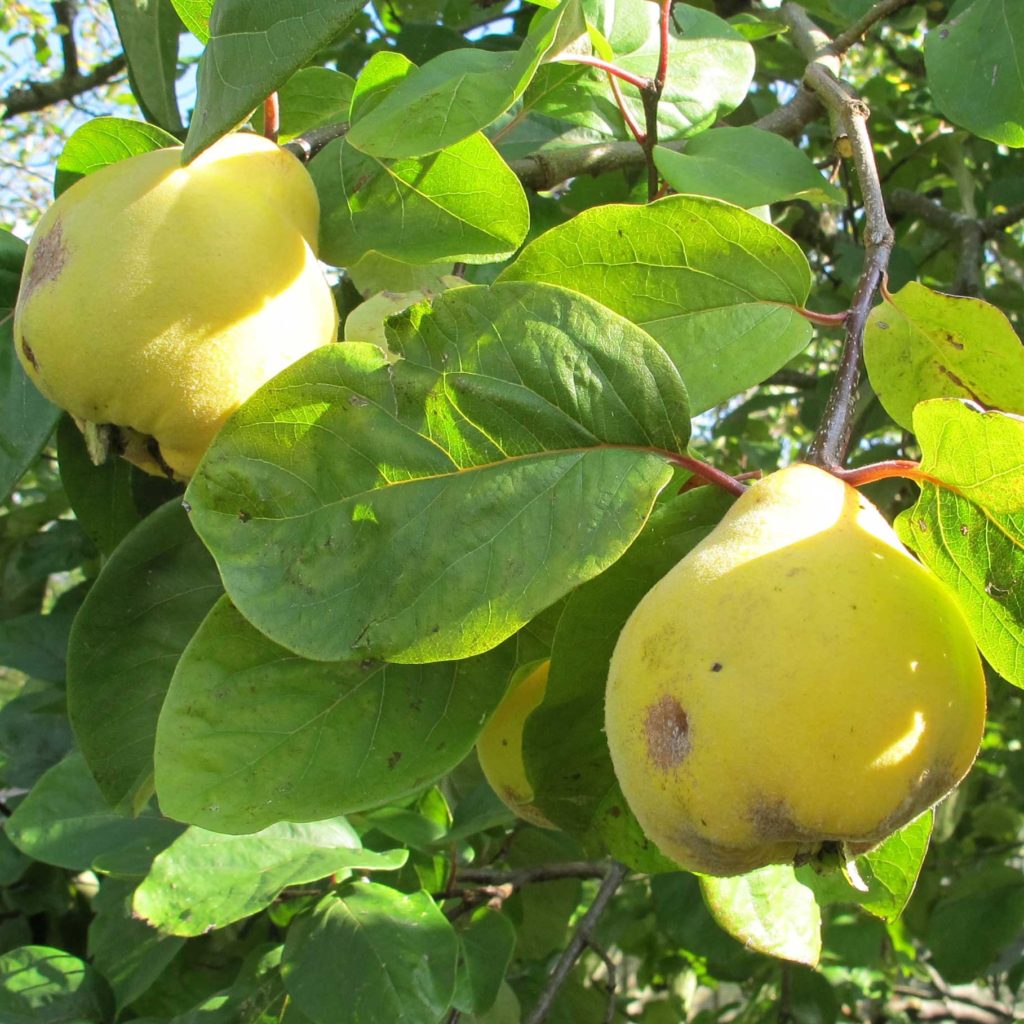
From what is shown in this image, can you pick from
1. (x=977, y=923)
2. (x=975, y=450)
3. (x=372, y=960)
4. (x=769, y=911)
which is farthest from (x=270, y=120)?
(x=977, y=923)

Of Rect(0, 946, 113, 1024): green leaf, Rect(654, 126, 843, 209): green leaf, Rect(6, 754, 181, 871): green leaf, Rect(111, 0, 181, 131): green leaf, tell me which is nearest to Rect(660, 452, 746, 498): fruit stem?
Rect(654, 126, 843, 209): green leaf

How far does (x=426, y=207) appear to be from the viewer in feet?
3.44

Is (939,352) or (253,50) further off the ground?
(253,50)

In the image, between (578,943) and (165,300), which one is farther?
(578,943)

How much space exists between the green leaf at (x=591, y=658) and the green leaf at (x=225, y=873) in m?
0.56

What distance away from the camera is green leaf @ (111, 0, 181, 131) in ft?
3.73

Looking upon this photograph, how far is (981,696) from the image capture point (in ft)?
2.31

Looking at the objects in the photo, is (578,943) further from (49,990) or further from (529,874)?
(49,990)

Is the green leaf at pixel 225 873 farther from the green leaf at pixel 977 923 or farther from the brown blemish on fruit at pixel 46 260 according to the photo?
the green leaf at pixel 977 923

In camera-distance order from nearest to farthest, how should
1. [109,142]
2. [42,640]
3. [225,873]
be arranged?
[109,142], [225,873], [42,640]

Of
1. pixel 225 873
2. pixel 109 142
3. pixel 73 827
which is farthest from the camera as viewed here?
pixel 73 827

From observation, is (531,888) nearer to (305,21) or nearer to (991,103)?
(991,103)

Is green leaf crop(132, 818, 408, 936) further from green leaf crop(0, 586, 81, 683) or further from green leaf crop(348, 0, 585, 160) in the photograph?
green leaf crop(348, 0, 585, 160)

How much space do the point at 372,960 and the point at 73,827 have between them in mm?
536
